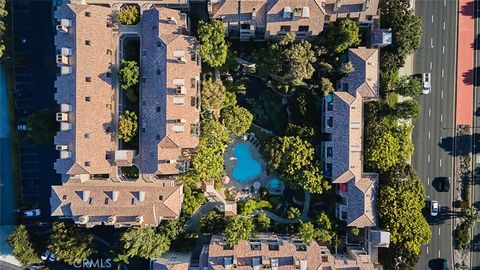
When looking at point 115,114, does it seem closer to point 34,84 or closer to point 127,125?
point 127,125

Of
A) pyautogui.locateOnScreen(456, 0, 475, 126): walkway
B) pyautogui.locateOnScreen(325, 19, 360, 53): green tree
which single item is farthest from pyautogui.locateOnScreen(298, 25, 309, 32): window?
pyautogui.locateOnScreen(456, 0, 475, 126): walkway

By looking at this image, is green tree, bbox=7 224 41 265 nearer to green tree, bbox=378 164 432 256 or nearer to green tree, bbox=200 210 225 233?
green tree, bbox=200 210 225 233

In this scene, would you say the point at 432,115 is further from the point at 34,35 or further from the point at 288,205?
the point at 34,35

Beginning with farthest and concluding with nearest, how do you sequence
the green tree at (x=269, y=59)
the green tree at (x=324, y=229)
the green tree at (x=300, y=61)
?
the green tree at (x=324, y=229) → the green tree at (x=269, y=59) → the green tree at (x=300, y=61)

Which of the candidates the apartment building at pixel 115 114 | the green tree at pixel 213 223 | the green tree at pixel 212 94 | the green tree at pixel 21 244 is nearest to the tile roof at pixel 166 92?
the apartment building at pixel 115 114

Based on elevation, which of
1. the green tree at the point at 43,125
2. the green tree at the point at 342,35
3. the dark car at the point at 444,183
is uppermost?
the green tree at the point at 342,35

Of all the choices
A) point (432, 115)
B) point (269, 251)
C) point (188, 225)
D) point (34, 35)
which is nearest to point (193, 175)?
point (188, 225)

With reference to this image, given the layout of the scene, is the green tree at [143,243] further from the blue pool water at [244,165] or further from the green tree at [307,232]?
the green tree at [307,232]
